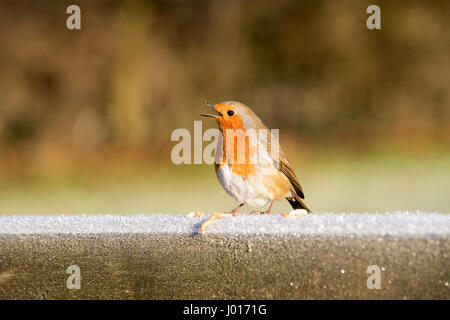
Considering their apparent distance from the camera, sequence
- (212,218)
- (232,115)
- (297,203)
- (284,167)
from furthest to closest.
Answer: (297,203), (284,167), (232,115), (212,218)

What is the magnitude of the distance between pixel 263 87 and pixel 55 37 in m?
2.08

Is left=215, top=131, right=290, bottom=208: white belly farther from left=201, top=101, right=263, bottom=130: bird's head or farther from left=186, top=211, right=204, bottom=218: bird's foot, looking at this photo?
left=186, top=211, right=204, bottom=218: bird's foot

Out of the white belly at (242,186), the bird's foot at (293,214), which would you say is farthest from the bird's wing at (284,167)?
the bird's foot at (293,214)

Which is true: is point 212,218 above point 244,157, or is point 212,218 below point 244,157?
below

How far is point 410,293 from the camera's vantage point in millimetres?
1492

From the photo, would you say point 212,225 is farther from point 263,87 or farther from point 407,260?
point 263,87

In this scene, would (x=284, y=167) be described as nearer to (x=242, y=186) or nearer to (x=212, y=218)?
(x=242, y=186)

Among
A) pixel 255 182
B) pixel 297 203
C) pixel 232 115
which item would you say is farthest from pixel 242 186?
pixel 297 203

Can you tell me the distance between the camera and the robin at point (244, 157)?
1892 millimetres

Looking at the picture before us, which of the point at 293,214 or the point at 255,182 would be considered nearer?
the point at 293,214

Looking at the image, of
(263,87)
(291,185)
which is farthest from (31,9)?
(291,185)

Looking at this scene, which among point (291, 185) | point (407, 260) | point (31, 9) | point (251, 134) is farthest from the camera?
point (31, 9)

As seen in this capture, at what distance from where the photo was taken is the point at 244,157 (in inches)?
74.9

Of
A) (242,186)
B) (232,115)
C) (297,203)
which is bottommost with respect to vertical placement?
(297,203)
